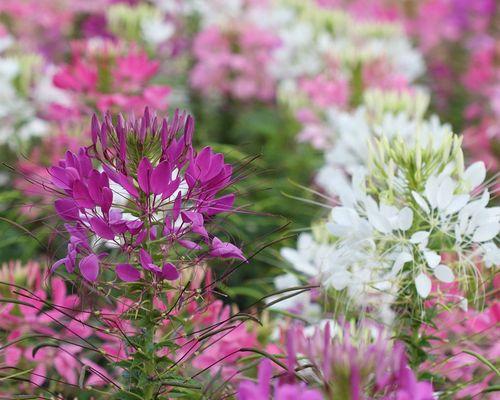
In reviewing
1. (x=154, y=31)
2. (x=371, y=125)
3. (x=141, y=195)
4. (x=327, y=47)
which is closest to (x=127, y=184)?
(x=141, y=195)

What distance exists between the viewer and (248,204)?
915 millimetres

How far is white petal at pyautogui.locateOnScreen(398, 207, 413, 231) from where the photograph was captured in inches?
40.8

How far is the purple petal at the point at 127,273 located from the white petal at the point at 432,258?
375mm

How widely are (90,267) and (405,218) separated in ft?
1.36

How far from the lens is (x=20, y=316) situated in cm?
128

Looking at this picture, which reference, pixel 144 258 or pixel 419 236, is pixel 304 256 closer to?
pixel 419 236

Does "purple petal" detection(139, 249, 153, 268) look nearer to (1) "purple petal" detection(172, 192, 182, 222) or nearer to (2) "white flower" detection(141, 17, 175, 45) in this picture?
(1) "purple petal" detection(172, 192, 182, 222)

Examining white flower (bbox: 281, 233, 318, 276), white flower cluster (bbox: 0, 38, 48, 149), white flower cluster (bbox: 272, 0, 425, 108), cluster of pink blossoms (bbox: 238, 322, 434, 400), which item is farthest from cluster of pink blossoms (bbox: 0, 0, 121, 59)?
cluster of pink blossoms (bbox: 238, 322, 434, 400)

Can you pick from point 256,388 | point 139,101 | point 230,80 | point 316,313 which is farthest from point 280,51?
point 256,388

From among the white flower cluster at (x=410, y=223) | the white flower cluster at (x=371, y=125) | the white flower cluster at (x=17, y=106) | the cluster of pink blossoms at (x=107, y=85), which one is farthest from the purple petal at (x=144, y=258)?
the white flower cluster at (x=17, y=106)

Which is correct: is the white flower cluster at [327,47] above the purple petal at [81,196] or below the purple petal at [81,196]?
above

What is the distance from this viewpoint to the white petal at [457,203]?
104cm

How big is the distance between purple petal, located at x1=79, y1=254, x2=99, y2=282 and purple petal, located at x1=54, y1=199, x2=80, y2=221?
0.05 metres

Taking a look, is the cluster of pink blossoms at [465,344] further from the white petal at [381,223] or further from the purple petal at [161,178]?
the purple petal at [161,178]
